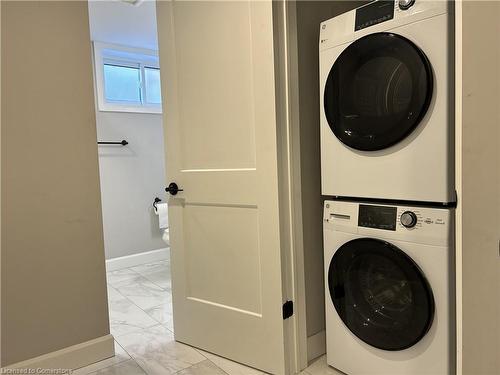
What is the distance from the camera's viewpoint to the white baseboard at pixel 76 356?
1677mm

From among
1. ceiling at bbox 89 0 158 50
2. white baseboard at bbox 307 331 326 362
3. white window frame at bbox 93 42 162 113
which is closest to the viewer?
white baseboard at bbox 307 331 326 362

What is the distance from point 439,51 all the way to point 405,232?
0.67 meters

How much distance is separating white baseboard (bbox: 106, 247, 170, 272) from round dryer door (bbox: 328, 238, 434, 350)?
8.25 ft

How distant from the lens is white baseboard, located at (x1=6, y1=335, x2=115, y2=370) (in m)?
1.68

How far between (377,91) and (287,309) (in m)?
1.04

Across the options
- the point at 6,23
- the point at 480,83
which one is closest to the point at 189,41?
the point at 6,23

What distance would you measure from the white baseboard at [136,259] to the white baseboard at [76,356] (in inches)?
64.0

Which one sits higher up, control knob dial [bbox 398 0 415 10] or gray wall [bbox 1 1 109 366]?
control knob dial [bbox 398 0 415 10]

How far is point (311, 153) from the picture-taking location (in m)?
1.80

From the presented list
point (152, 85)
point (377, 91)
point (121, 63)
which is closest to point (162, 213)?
point (152, 85)

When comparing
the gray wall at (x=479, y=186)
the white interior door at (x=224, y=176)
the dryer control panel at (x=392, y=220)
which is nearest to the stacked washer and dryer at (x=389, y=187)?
the dryer control panel at (x=392, y=220)

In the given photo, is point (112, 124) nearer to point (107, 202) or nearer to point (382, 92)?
point (107, 202)

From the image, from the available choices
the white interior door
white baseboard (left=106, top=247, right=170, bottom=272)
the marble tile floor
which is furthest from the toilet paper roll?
the white interior door

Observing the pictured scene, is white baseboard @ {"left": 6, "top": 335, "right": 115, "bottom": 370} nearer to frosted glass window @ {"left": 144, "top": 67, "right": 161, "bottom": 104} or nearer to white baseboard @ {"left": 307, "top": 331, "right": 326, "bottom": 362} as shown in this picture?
white baseboard @ {"left": 307, "top": 331, "right": 326, "bottom": 362}
